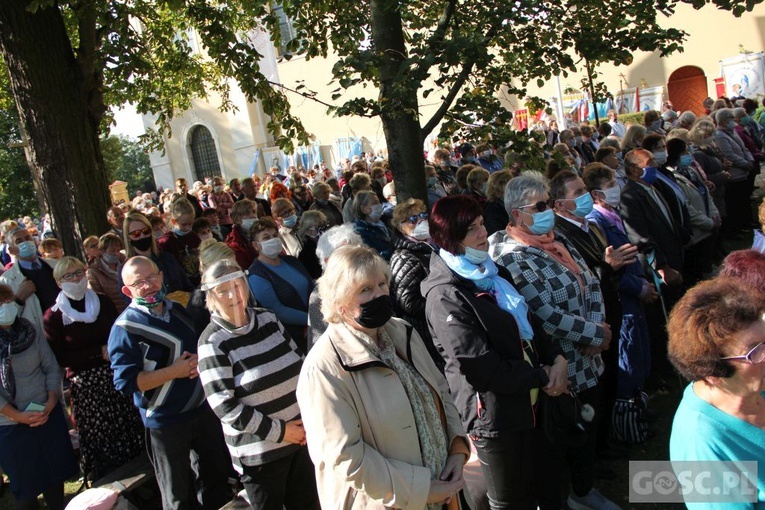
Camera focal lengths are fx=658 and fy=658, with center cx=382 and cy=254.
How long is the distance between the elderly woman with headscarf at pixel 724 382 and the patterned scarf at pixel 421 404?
961mm

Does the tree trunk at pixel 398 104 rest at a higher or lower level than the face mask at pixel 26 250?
higher

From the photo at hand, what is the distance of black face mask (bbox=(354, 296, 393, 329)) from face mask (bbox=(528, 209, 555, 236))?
1562mm

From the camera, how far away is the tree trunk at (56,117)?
22.4ft

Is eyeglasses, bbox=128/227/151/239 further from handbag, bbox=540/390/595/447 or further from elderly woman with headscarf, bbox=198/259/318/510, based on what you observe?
handbag, bbox=540/390/595/447

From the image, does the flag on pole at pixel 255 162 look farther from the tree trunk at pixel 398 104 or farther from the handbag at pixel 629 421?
the handbag at pixel 629 421

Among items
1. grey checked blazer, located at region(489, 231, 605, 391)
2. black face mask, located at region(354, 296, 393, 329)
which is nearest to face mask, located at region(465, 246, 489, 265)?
grey checked blazer, located at region(489, 231, 605, 391)

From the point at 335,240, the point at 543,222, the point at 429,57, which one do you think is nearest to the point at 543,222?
the point at 543,222

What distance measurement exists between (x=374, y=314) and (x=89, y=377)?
3.10 meters

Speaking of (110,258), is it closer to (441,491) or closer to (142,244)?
(142,244)

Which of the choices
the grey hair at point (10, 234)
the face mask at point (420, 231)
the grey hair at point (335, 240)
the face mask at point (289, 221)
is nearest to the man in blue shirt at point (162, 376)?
the grey hair at point (335, 240)

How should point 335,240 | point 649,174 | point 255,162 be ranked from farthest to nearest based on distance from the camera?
1. point 255,162
2. point 649,174
3. point 335,240

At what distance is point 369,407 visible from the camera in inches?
104

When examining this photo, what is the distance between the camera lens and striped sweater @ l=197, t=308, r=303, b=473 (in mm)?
3342

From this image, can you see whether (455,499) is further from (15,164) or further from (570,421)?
(15,164)
